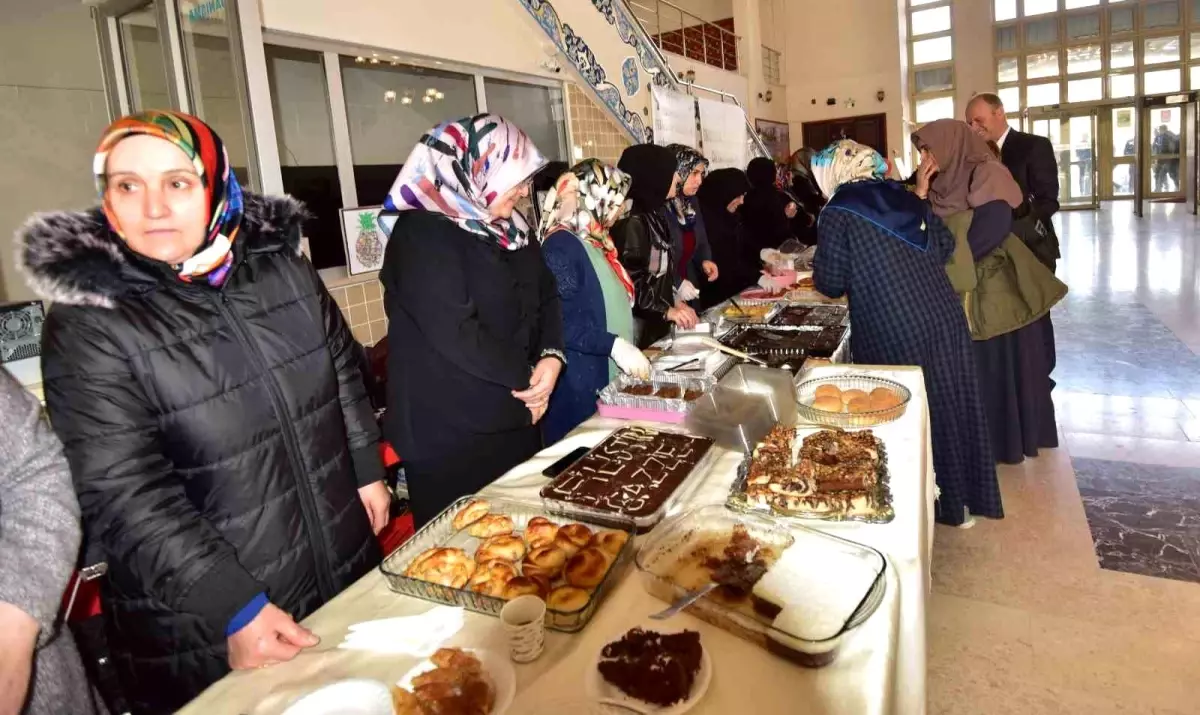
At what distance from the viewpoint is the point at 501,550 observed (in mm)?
1156

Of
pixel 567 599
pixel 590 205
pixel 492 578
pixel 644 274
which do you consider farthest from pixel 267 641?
pixel 644 274

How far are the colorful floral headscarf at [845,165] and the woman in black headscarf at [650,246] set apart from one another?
2.22 feet

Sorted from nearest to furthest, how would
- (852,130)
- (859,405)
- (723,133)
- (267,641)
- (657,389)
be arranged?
(267,641) → (859,405) → (657,389) → (723,133) → (852,130)

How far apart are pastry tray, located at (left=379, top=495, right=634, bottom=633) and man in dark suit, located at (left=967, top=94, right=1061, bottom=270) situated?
3.12m

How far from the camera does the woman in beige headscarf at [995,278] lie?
9.48ft

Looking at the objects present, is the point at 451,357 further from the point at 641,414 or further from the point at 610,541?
the point at 610,541

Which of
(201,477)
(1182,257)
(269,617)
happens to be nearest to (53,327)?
(201,477)

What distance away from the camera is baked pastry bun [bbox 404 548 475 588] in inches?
43.1

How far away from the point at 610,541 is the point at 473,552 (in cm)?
25

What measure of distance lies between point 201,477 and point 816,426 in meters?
1.31

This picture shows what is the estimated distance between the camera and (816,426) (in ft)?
5.69

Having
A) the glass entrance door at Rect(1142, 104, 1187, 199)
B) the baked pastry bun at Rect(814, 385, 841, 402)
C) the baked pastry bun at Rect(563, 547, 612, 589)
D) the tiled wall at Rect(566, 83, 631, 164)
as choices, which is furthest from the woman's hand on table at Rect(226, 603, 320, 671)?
the glass entrance door at Rect(1142, 104, 1187, 199)

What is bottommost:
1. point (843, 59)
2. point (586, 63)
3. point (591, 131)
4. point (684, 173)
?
point (684, 173)

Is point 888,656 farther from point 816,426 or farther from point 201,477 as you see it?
point 201,477
